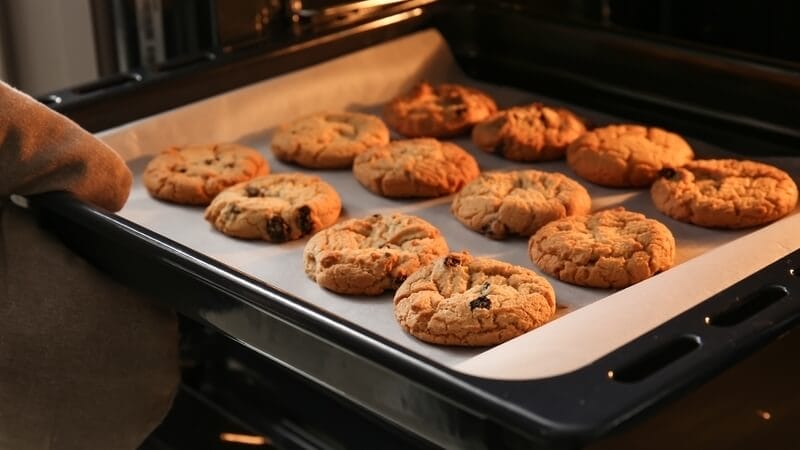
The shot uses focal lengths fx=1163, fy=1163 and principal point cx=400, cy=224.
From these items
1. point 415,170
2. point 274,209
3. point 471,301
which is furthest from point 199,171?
point 471,301

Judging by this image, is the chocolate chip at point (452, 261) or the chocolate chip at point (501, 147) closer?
the chocolate chip at point (452, 261)

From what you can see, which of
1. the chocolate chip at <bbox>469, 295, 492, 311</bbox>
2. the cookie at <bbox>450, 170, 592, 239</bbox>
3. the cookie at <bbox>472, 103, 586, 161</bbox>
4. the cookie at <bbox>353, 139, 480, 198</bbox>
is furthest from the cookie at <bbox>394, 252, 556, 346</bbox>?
the cookie at <bbox>472, 103, 586, 161</bbox>

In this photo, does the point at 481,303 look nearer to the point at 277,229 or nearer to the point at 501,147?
the point at 277,229

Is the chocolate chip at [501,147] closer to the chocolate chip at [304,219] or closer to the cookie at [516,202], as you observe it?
the cookie at [516,202]

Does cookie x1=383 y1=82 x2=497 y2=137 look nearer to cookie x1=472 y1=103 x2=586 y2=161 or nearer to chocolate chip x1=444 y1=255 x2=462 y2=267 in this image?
cookie x1=472 y1=103 x2=586 y2=161

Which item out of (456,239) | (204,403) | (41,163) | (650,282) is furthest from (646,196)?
(41,163)

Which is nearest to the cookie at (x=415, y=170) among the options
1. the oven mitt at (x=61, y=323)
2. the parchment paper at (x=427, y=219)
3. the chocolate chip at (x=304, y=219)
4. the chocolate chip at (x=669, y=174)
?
the parchment paper at (x=427, y=219)

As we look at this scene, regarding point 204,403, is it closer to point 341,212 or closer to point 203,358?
point 203,358
